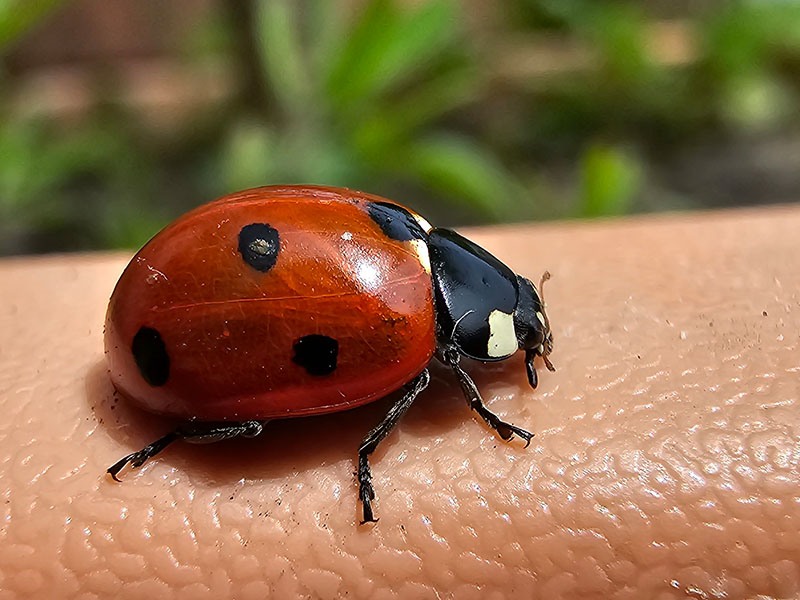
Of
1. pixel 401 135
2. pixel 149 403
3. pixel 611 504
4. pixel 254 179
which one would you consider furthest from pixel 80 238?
pixel 611 504

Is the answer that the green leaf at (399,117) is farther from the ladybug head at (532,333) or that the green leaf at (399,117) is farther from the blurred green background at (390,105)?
the ladybug head at (532,333)

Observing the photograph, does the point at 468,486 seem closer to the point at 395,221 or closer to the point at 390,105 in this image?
the point at 395,221

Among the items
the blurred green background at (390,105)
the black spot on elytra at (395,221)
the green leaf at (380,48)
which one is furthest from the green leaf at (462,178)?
the black spot on elytra at (395,221)

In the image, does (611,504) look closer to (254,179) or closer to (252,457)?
(252,457)

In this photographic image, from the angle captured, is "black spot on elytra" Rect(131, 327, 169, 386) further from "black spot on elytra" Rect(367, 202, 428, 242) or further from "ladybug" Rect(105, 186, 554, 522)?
"black spot on elytra" Rect(367, 202, 428, 242)

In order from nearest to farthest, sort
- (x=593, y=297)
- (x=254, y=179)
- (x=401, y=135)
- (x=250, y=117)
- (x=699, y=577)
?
1. (x=699, y=577)
2. (x=593, y=297)
3. (x=254, y=179)
4. (x=401, y=135)
5. (x=250, y=117)

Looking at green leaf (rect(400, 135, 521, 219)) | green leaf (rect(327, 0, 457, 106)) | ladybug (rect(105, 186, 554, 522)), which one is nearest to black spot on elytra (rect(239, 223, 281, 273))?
ladybug (rect(105, 186, 554, 522))
